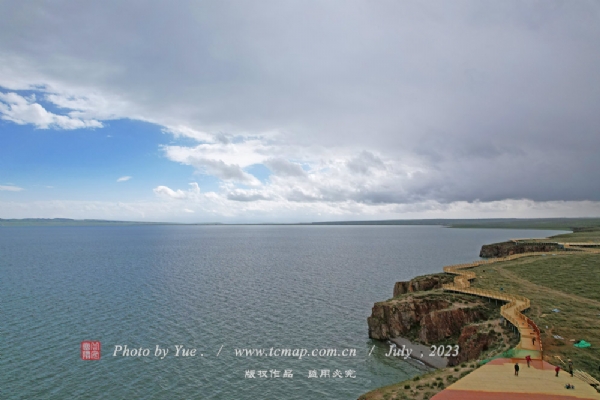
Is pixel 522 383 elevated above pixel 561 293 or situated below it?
above

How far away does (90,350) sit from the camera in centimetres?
4675

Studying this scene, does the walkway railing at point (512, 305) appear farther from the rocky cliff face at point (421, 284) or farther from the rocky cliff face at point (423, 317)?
the rocky cliff face at point (423, 317)

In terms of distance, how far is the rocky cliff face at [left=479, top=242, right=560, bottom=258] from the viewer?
455ft

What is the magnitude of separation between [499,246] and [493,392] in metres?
154

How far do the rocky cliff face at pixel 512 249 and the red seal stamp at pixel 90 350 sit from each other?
150243 millimetres

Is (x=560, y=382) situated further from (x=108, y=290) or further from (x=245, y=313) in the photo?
(x=108, y=290)

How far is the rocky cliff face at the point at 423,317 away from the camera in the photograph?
171 feet

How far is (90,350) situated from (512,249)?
157 meters

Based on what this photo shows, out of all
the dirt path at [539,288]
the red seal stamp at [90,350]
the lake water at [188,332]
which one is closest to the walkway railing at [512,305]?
the dirt path at [539,288]

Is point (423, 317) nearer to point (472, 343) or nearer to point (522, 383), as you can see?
point (472, 343)

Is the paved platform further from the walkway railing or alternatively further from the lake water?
the lake water

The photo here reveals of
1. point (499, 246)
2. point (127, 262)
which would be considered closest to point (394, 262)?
point (499, 246)

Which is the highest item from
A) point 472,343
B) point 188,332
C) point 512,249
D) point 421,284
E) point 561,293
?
point 421,284

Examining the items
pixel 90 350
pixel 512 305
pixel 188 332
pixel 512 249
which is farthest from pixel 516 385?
pixel 512 249
